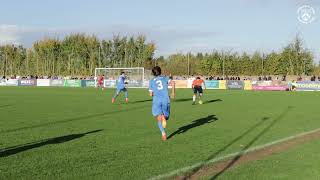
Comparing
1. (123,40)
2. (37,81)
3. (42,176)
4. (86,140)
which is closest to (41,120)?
(86,140)

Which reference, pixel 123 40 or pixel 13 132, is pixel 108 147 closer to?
pixel 13 132

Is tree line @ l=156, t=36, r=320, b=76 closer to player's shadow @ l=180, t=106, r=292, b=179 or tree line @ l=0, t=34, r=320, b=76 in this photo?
tree line @ l=0, t=34, r=320, b=76

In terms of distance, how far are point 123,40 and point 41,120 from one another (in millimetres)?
77779

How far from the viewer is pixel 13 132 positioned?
13.3 m

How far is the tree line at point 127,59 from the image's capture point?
74.7m

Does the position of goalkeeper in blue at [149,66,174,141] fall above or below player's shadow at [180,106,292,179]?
above

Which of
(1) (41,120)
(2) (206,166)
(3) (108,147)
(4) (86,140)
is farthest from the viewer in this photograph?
(1) (41,120)

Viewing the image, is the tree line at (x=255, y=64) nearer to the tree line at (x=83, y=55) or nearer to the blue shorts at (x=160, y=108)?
the tree line at (x=83, y=55)

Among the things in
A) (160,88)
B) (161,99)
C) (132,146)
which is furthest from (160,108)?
(132,146)

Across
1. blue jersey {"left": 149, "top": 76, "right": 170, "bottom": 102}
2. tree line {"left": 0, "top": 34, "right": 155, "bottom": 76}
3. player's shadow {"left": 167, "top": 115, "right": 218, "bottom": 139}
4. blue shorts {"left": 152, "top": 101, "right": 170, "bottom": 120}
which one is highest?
tree line {"left": 0, "top": 34, "right": 155, "bottom": 76}

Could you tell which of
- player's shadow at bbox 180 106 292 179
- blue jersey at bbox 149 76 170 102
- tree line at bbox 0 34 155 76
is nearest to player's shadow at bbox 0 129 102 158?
blue jersey at bbox 149 76 170 102

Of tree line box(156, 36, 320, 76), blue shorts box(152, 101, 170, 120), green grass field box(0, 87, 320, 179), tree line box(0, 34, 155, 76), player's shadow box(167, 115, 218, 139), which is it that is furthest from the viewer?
tree line box(0, 34, 155, 76)

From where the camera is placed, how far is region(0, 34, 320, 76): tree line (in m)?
74.7

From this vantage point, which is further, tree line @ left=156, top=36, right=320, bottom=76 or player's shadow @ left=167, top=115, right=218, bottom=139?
tree line @ left=156, top=36, right=320, bottom=76
